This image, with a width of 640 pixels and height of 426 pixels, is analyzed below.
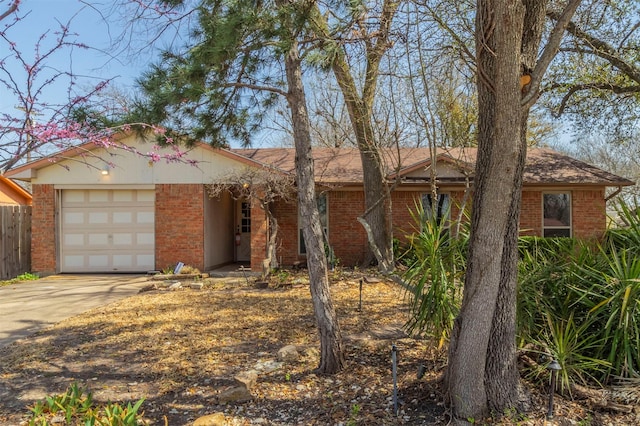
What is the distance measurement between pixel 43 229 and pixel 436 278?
Answer: 12.0 metres

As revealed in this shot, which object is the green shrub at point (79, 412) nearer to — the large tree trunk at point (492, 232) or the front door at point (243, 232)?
the large tree trunk at point (492, 232)

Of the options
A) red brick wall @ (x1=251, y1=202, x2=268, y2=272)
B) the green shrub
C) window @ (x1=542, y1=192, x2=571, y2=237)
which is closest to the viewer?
the green shrub

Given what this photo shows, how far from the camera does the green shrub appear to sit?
140 inches

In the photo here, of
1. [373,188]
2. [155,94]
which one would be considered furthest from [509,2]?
[373,188]

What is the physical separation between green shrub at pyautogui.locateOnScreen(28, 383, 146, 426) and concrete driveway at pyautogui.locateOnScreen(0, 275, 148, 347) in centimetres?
302

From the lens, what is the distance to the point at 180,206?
40.6 feet

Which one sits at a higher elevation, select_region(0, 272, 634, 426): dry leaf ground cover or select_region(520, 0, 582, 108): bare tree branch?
select_region(520, 0, 582, 108): bare tree branch

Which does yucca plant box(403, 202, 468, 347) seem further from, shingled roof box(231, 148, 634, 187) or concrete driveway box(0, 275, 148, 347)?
shingled roof box(231, 148, 634, 187)

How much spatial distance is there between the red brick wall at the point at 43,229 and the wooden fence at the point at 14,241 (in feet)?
1.92

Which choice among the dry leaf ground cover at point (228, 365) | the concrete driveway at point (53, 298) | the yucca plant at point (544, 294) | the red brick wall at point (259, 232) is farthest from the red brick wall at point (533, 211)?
the concrete driveway at point (53, 298)

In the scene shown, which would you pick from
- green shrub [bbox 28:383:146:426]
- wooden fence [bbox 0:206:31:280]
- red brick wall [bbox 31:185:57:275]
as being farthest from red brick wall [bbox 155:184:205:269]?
green shrub [bbox 28:383:146:426]

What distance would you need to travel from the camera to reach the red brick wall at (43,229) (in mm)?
12250

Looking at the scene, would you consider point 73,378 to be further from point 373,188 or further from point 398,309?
point 373,188

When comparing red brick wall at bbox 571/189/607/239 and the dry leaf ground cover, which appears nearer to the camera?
the dry leaf ground cover
